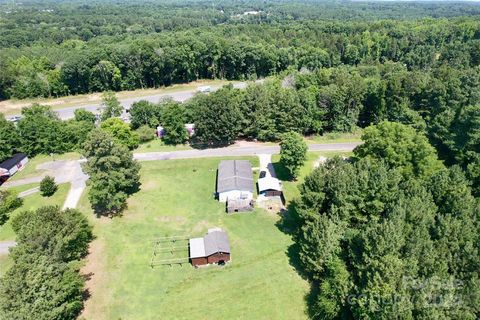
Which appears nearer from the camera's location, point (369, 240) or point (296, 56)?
point (369, 240)

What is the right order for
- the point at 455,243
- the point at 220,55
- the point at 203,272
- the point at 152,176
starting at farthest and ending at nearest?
the point at 220,55 < the point at 152,176 < the point at 203,272 < the point at 455,243

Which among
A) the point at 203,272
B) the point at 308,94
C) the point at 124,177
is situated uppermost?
the point at 308,94

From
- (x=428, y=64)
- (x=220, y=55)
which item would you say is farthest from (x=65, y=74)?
(x=428, y=64)

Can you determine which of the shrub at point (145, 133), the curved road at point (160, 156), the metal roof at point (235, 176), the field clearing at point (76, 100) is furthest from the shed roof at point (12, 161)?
the metal roof at point (235, 176)

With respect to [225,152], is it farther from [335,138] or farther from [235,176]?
[335,138]

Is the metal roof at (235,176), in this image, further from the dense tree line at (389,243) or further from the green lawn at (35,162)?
the green lawn at (35,162)

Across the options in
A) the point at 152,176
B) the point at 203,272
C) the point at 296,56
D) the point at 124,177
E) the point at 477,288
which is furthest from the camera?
the point at 296,56

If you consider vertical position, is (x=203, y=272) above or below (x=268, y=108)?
below

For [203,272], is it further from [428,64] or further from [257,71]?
[428,64]
